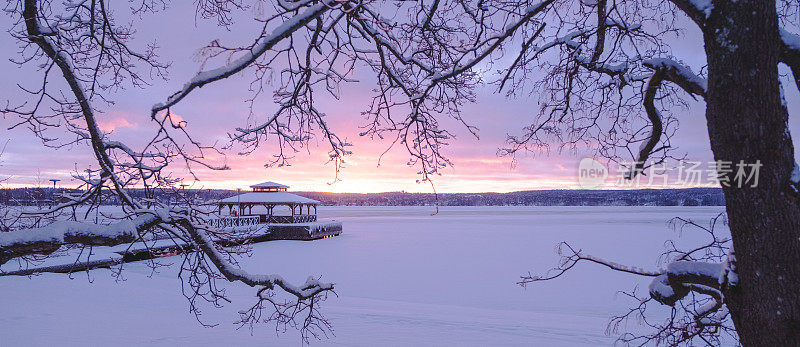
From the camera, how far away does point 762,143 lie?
6.72 ft

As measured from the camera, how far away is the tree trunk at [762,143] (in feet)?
6.73

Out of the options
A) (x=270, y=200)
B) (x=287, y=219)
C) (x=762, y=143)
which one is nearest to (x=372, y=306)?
(x=762, y=143)

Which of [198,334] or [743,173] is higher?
[743,173]

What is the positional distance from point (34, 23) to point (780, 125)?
467 centimetres

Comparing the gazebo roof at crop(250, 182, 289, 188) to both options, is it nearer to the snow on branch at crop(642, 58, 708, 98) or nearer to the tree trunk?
the snow on branch at crop(642, 58, 708, 98)

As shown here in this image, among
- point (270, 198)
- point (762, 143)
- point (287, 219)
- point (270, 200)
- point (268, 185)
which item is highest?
point (268, 185)

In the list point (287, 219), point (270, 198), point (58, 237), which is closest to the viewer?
point (58, 237)

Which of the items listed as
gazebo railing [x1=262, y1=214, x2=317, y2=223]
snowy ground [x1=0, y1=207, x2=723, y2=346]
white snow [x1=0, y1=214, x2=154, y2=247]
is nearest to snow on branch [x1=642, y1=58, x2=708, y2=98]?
white snow [x1=0, y1=214, x2=154, y2=247]

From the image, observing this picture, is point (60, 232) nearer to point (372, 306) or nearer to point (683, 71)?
point (683, 71)

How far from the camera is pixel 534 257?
22.6 m

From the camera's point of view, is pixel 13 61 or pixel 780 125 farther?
pixel 13 61

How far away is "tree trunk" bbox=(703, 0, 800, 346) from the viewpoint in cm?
205

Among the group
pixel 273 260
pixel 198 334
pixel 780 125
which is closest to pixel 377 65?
pixel 780 125

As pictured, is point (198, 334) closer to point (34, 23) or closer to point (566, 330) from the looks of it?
point (34, 23)
